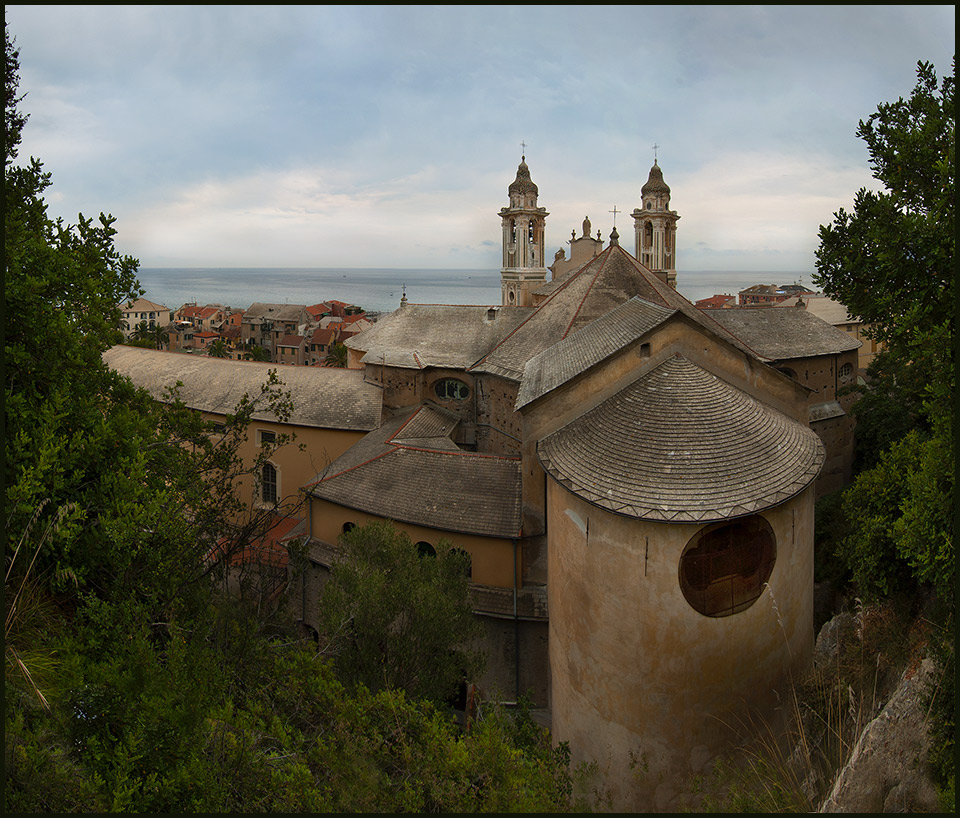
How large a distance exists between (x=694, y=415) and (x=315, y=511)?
12945 mm

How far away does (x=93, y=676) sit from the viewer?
650cm

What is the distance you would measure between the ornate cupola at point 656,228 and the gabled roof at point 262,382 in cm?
2334

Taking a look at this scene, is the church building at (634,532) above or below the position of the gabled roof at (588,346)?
below

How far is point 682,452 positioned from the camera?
1247 centimetres

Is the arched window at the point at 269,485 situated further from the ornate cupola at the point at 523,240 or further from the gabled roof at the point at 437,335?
the ornate cupola at the point at 523,240

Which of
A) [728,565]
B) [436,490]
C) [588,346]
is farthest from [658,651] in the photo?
[588,346]

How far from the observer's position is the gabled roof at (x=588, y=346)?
1583 centimetres

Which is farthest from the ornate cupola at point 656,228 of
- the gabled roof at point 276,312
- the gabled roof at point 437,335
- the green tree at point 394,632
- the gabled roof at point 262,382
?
the gabled roof at point 276,312

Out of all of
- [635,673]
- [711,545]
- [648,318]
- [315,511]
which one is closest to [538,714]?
[635,673]

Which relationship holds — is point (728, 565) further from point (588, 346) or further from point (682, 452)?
point (588, 346)

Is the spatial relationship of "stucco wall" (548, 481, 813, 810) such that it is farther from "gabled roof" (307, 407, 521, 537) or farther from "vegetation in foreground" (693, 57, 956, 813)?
"gabled roof" (307, 407, 521, 537)

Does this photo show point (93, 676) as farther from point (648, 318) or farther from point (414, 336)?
point (414, 336)

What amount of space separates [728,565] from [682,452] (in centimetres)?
238

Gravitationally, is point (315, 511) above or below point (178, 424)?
below
